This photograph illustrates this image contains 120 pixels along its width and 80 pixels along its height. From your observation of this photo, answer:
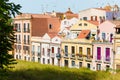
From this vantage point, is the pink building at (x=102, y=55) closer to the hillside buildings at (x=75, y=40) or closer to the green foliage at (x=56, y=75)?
the hillside buildings at (x=75, y=40)

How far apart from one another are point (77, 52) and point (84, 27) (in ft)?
12.5

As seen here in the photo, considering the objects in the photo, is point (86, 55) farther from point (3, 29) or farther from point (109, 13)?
point (3, 29)

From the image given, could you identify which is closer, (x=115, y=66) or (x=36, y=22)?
(x=115, y=66)

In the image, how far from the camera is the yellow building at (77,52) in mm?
41125

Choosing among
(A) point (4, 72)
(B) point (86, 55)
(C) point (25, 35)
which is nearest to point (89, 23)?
(B) point (86, 55)

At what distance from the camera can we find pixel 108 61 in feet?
125

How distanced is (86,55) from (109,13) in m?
9.25

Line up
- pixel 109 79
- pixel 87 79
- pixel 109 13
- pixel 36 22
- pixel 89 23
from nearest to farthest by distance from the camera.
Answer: pixel 109 79 → pixel 87 79 → pixel 89 23 → pixel 109 13 → pixel 36 22

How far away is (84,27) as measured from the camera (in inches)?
1759

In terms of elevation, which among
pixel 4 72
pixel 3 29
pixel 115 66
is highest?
pixel 3 29

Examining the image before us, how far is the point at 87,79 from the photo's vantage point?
1562 centimetres

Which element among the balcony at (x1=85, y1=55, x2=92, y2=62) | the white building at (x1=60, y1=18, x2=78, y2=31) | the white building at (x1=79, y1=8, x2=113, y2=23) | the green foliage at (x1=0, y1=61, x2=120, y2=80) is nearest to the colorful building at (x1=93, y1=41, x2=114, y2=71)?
the balcony at (x1=85, y1=55, x2=92, y2=62)

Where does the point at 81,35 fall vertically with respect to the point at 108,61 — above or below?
above

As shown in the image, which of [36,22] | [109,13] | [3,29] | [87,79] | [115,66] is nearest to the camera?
[3,29]
